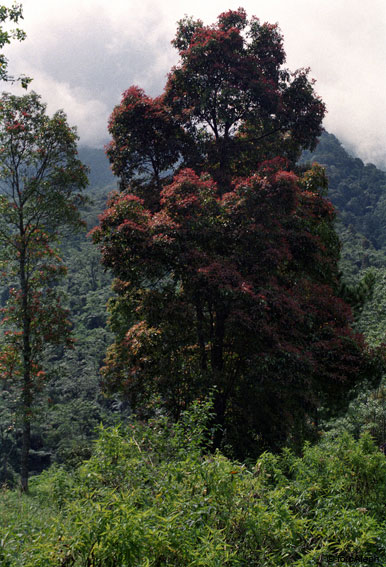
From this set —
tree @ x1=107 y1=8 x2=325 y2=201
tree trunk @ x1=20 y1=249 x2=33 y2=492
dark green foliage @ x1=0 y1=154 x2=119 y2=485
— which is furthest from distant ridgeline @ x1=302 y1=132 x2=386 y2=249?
tree trunk @ x1=20 y1=249 x2=33 y2=492

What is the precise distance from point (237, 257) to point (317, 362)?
7.52 ft

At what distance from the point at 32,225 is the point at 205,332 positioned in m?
6.59

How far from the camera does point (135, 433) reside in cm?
461

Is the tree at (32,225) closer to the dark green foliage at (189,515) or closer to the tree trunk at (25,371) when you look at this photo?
the tree trunk at (25,371)

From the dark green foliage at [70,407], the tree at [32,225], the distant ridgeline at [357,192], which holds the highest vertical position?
the distant ridgeline at [357,192]

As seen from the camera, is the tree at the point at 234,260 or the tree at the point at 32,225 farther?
the tree at the point at 32,225

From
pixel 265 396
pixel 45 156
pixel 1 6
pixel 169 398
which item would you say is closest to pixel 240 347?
pixel 265 396

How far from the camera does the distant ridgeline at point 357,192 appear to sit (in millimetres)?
103125

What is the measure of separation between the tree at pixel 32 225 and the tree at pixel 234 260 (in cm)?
287

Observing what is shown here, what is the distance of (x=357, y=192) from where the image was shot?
4692 inches

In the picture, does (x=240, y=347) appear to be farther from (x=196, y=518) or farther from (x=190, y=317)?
(x=196, y=518)

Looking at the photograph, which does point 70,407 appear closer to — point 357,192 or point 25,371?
point 25,371

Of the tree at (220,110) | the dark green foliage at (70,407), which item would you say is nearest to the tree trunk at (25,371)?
the tree at (220,110)

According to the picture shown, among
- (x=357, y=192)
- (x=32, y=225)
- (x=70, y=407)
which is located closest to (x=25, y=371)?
(x=32, y=225)
